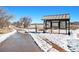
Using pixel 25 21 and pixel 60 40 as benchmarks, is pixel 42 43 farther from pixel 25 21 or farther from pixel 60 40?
pixel 25 21

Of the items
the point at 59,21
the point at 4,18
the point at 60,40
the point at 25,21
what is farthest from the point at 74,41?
the point at 4,18

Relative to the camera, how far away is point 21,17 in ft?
11.9

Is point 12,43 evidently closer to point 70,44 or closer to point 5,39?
point 5,39

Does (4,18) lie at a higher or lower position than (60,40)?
higher

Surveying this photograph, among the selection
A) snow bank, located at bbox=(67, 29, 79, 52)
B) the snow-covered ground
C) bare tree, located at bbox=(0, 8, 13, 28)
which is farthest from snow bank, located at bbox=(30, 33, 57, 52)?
bare tree, located at bbox=(0, 8, 13, 28)

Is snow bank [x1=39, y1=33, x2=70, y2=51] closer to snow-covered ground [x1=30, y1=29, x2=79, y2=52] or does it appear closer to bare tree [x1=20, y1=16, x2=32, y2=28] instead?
snow-covered ground [x1=30, y1=29, x2=79, y2=52]

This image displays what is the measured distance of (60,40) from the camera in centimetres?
367

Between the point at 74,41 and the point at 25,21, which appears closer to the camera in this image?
the point at 74,41

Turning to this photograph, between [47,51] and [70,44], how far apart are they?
16.1 inches

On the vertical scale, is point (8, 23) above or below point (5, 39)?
above

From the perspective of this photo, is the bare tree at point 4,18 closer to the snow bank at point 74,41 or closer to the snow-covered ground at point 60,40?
the snow-covered ground at point 60,40

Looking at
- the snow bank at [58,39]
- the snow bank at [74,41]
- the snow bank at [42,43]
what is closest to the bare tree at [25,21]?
the snow bank at [42,43]
